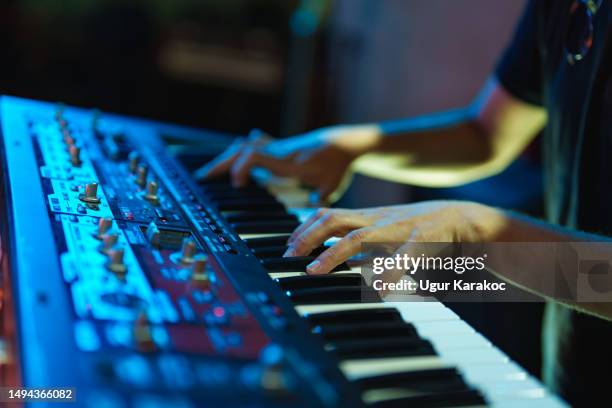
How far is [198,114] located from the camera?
5.82 meters

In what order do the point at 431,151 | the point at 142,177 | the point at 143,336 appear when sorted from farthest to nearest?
1. the point at 431,151
2. the point at 142,177
3. the point at 143,336

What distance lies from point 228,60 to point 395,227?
173 inches

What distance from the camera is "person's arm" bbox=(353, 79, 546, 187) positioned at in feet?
5.88

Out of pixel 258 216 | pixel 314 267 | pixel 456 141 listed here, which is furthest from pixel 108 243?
pixel 456 141

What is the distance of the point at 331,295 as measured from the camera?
106 centimetres

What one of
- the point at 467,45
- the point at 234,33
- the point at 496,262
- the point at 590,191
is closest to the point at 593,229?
the point at 590,191

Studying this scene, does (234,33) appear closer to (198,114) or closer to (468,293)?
(198,114)

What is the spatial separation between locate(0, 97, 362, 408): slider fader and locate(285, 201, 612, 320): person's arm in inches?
5.6

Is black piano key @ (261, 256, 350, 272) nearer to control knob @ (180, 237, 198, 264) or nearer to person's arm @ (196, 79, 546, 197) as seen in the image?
control knob @ (180, 237, 198, 264)

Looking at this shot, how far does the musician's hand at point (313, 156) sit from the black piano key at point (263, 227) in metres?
0.32

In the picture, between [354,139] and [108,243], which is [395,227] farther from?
[354,139]

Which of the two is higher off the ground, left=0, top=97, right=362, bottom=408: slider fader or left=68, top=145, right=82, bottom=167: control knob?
left=68, top=145, right=82, bottom=167: control knob

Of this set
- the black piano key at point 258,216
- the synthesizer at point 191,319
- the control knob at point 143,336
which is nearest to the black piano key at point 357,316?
the synthesizer at point 191,319

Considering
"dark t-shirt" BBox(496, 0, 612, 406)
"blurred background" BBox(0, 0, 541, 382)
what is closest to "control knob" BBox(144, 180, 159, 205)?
"dark t-shirt" BBox(496, 0, 612, 406)
